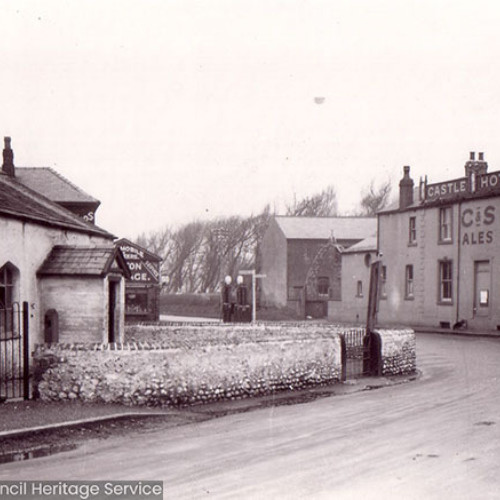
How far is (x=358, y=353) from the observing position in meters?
21.2

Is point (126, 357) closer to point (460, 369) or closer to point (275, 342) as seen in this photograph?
point (275, 342)

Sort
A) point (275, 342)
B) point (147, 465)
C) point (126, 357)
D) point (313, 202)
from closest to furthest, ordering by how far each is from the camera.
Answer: point (147, 465) < point (126, 357) < point (275, 342) < point (313, 202)

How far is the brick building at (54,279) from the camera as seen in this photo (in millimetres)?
19391

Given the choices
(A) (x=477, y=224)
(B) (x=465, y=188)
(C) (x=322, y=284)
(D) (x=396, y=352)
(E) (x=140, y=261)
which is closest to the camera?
(D) (x=396, y=352)

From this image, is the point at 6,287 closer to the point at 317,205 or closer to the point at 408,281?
the point at 408,281

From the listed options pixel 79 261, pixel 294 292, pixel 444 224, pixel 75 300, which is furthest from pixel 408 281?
pixel 75 300

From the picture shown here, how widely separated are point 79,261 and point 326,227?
177ft

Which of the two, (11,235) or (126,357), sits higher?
(11,235)

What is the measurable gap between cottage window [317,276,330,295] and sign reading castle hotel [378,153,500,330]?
60.6 ft

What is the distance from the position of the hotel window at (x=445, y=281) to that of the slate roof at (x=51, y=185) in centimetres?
1784

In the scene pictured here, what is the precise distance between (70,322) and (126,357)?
262 inches

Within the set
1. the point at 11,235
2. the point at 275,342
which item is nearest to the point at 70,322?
the point at 11,235

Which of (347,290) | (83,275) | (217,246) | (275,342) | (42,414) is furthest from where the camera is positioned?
(217,246)

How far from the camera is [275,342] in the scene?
55.8 ft
